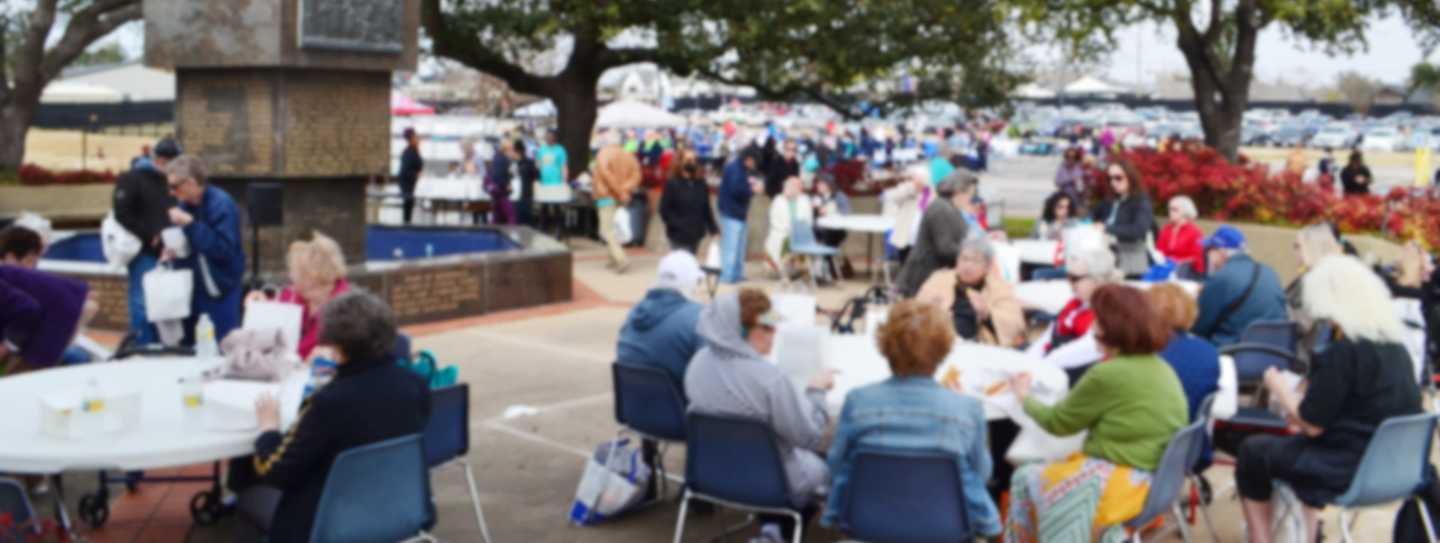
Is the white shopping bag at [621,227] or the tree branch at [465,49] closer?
the white shopping bag at [621,227]

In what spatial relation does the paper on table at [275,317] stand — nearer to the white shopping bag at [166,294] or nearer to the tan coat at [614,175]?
the white shopping bag at [166,294]

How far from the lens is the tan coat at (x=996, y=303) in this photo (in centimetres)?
830

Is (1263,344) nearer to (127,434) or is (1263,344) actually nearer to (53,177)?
(127,434)

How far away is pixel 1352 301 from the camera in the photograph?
220 inches

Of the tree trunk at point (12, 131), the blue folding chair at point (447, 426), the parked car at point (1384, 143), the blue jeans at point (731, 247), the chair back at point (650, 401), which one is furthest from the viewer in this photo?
the parked car at point (1384, 143)

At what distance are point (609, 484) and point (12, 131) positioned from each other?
22.5m

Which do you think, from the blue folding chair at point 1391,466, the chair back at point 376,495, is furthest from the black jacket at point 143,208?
the blue folding chair at point 1391,466

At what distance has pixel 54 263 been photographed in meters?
12.1

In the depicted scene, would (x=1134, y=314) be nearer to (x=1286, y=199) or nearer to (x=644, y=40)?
(x=1286, y=199)

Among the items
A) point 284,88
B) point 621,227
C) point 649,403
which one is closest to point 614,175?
point 621,227

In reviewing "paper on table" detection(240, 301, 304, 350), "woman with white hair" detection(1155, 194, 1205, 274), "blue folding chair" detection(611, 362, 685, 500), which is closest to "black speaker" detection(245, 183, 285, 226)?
"paper on table" detection(240, 301, 304, 350)

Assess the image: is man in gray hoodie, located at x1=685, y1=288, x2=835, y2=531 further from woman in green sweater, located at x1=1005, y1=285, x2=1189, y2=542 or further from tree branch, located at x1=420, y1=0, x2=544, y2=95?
tree branch, located at x1=420, y1=0, x2=544, y2=95

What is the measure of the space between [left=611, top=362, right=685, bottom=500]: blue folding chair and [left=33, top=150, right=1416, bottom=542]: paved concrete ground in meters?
0.52

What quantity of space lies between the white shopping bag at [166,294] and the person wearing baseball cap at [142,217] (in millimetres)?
352
